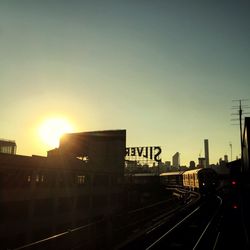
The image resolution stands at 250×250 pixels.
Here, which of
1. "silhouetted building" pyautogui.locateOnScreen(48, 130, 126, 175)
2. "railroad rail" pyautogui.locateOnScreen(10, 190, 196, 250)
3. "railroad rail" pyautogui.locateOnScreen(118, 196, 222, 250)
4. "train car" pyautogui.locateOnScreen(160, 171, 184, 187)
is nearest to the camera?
"railroad rail" pyautogui.locateOnScreen(10, 190, 196, 250)

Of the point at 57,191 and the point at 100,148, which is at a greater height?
the point at 100,148

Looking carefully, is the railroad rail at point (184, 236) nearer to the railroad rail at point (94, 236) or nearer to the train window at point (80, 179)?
the railroad rail at point (94, 236)

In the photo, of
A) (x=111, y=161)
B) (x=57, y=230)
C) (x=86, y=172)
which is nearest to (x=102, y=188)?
(x=86, y=172)

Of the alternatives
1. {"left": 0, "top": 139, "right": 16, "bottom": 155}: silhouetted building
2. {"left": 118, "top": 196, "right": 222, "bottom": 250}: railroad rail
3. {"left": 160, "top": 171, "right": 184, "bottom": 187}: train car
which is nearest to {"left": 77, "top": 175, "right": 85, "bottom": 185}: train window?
{"left": 118, "top": 196, "right": 222, "bottom": 250}: railroad rail

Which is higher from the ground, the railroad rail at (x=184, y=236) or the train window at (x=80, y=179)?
the train window at (x=80, y=179)

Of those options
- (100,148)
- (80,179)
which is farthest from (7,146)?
(80,179)

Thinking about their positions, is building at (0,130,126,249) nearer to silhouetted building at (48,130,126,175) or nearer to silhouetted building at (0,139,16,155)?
silhouetted building at (48,130,126,175)

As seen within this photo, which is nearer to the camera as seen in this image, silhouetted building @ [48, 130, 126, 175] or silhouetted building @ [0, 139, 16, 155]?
silhouetted building @ [48, 130, 126, 175]

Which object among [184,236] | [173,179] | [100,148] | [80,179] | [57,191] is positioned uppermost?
[100,148]

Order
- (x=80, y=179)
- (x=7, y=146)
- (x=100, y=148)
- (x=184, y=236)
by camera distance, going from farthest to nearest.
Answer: (x=7, y=146) → (x=100, y=148) → (x=80, y=179) → (x=184, y=236)

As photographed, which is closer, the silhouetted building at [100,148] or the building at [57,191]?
the building at [57,191]

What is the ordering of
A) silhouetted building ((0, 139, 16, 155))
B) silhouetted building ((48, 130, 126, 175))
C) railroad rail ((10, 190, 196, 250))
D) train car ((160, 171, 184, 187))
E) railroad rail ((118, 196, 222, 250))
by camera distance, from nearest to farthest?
railroad rail ((10, 190, 196, 250)) → railroad rail ((118, 196, 222, 250)) → silhouetted building ((48, 130, 126, 175)) → train car ((160, 171, 184, 187)) → silhouetted building ((0, 139, 16, 155))

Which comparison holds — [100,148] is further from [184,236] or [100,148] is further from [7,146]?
[184,236]

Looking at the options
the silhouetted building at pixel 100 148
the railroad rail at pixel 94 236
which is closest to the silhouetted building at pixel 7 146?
the silhouetted building at pixel 100 148
